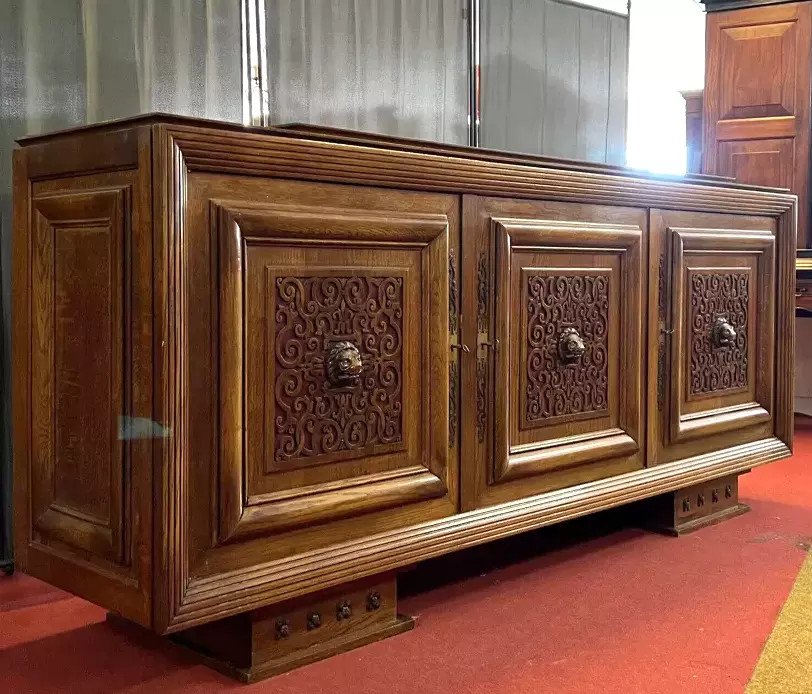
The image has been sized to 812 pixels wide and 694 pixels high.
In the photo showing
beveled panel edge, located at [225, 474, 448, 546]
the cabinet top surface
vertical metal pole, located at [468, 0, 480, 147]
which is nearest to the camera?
the cabinet top surface

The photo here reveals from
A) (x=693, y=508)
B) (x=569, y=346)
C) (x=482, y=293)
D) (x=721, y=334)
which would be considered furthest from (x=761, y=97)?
(x=482, y=293)

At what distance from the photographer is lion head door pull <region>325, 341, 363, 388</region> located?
5.30 feet

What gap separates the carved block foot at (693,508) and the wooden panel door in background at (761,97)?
84.7 inches

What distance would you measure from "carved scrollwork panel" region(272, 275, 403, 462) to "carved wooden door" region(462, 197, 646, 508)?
0.20 m

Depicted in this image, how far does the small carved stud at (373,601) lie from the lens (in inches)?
69.4

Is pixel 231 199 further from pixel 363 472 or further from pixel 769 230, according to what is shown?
pixel 769 230

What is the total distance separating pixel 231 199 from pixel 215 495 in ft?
1.40

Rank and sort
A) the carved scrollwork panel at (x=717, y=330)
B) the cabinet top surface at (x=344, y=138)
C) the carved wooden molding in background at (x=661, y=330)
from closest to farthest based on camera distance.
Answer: the cabinet top surface at (x=344, y=138) → the carved wooden molding in background at (x=661, y=330) → the carved scrollwork panel at (x=717, y=330)

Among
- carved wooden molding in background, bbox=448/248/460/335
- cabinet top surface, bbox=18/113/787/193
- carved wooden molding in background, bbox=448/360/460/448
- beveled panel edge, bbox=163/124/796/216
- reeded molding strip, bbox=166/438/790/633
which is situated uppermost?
cabinet top surface, bbox=18/113/787/193

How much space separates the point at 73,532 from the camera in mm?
1578

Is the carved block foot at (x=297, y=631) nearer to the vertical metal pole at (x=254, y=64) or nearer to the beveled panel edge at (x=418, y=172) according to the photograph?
the beveled panel edge at (x=418, y=172)

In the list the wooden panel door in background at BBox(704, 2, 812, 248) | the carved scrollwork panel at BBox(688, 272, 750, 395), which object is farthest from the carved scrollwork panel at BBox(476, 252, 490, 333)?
the wooden panel door in background at BBox(704, 2, 812, 248)

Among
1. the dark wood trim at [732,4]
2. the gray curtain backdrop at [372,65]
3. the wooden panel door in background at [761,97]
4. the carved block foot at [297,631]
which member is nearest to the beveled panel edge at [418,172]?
the carved block foot at [297,631]

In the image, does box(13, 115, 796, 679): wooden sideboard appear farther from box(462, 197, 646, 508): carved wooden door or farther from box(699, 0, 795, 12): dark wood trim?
box(699, 0, 795, 12): dark wood trim
